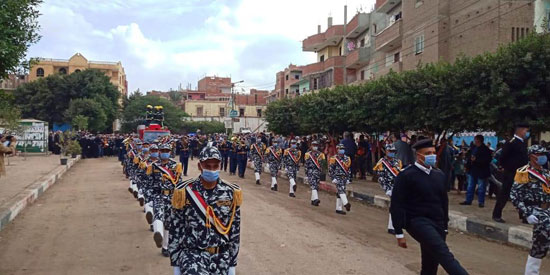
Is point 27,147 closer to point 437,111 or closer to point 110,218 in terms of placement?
point 110,218

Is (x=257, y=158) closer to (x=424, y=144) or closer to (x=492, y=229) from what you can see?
(x=492, y=229)

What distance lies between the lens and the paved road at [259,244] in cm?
705

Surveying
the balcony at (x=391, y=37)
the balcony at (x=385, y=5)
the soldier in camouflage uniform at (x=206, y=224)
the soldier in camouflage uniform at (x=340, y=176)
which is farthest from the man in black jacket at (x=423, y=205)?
the balcony at (x=385, y=5)

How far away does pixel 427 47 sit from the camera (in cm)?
2727

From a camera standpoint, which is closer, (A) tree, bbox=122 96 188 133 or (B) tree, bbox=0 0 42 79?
(B) tree, bbox=0 0 42 79

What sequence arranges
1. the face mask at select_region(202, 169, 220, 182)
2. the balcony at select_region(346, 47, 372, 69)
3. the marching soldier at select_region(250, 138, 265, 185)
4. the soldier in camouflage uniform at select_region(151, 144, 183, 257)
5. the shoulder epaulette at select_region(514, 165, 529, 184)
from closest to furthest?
the face mask at select_region(202, 169, 220, 182) → the shoulder epaulette at select_region(514, 165, 529, 184) → the soldier in camouflage uniform at select_region(151, 144, 183, 257) → the marching soldier at select_region(250, 138, 265, 185) → the balcony at select_region(346, 47, 372, 69)

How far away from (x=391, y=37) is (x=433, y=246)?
28559mm

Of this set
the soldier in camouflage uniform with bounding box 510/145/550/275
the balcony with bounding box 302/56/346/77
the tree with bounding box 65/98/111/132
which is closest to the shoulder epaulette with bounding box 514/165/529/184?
the soldier in camouflage uniform with bounding box 510/145/550/275

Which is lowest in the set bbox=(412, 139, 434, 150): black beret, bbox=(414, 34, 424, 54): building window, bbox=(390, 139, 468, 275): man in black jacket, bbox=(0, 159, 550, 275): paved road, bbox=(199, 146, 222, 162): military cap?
bbox=(0, 159, 550, 275): paved road

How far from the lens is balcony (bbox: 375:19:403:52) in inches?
1208

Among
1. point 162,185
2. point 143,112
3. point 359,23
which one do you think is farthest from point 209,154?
point 143,112

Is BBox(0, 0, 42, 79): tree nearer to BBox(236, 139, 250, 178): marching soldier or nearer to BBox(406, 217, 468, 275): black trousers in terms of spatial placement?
BBox(406, 217, 468, 275): black trousers

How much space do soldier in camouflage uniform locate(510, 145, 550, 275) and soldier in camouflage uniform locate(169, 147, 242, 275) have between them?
12.9 feet

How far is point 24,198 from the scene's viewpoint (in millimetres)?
12898
